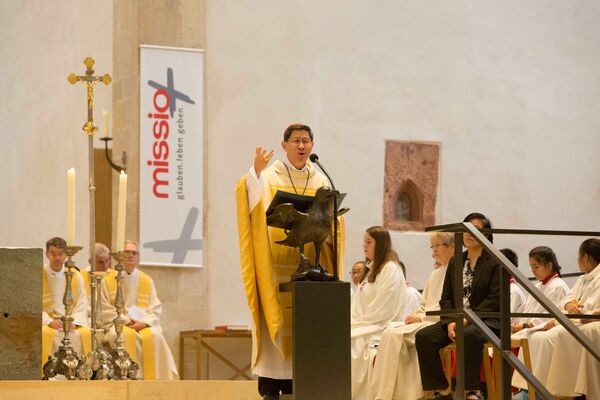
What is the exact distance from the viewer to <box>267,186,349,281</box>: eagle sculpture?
252 inches

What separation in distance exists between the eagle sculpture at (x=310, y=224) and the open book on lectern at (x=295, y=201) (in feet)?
0.10

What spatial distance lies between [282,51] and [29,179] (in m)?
5.18

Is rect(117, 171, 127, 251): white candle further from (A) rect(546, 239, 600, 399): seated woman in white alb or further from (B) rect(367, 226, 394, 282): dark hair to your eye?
(A) rect(546, 239, 600, 399): seated woman in white alb

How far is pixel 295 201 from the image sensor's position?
6.58 meters

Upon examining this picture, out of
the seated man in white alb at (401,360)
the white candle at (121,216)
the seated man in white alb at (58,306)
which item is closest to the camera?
the white candle at (121,216)

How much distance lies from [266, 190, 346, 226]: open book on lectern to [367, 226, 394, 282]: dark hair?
9.62ft

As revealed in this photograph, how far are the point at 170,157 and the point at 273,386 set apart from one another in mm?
6570

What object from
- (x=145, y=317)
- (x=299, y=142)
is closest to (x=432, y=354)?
(x=299, y=142)

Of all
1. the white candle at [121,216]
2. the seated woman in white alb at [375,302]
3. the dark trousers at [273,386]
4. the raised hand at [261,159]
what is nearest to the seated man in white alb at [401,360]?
the seated woman in white alb at [375,302]

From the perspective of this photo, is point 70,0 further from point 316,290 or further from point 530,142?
point 316,290

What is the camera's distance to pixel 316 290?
247 inches

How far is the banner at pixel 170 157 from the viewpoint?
1308cm

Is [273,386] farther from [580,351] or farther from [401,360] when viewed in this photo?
[580,351]

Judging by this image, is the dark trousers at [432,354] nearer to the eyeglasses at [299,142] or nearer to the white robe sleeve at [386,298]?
the white robe sleeve at [386,298]
